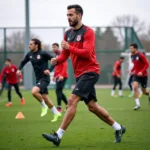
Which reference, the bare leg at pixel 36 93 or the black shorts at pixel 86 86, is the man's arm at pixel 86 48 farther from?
the bare leg at pixel 36 93

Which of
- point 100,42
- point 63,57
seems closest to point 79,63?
point 63,57

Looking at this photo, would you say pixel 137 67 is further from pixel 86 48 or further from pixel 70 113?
pixel 70 113

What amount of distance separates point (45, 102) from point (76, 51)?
5.66 meters

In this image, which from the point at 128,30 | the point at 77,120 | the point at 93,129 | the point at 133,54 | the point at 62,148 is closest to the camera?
the point at 62,148

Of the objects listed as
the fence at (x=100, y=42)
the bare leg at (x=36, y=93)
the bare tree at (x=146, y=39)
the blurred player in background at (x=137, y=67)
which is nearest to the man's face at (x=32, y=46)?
the bare leg at (x=36, y=93)

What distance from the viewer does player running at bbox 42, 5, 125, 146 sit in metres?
8.92

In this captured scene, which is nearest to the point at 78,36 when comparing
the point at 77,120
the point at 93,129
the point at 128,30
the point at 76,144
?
the point at 76,144

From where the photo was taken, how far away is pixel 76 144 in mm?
9336

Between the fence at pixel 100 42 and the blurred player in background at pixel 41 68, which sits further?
the fence at pixel 100 42

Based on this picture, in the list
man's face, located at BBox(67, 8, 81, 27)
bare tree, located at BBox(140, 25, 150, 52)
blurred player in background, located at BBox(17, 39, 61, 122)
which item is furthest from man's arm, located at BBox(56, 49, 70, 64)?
bare tree, located at BBox(140, 25, 150, 52)

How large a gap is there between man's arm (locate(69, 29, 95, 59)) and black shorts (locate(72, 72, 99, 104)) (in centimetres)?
41

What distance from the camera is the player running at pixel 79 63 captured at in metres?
8.92

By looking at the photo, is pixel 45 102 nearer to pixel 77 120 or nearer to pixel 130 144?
pixel 77 120

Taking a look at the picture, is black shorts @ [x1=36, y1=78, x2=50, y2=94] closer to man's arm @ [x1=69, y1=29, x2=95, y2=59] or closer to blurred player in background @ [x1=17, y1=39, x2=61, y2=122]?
blurred player in background @ [x1=17, y1=39, x2=61, y2=122]
